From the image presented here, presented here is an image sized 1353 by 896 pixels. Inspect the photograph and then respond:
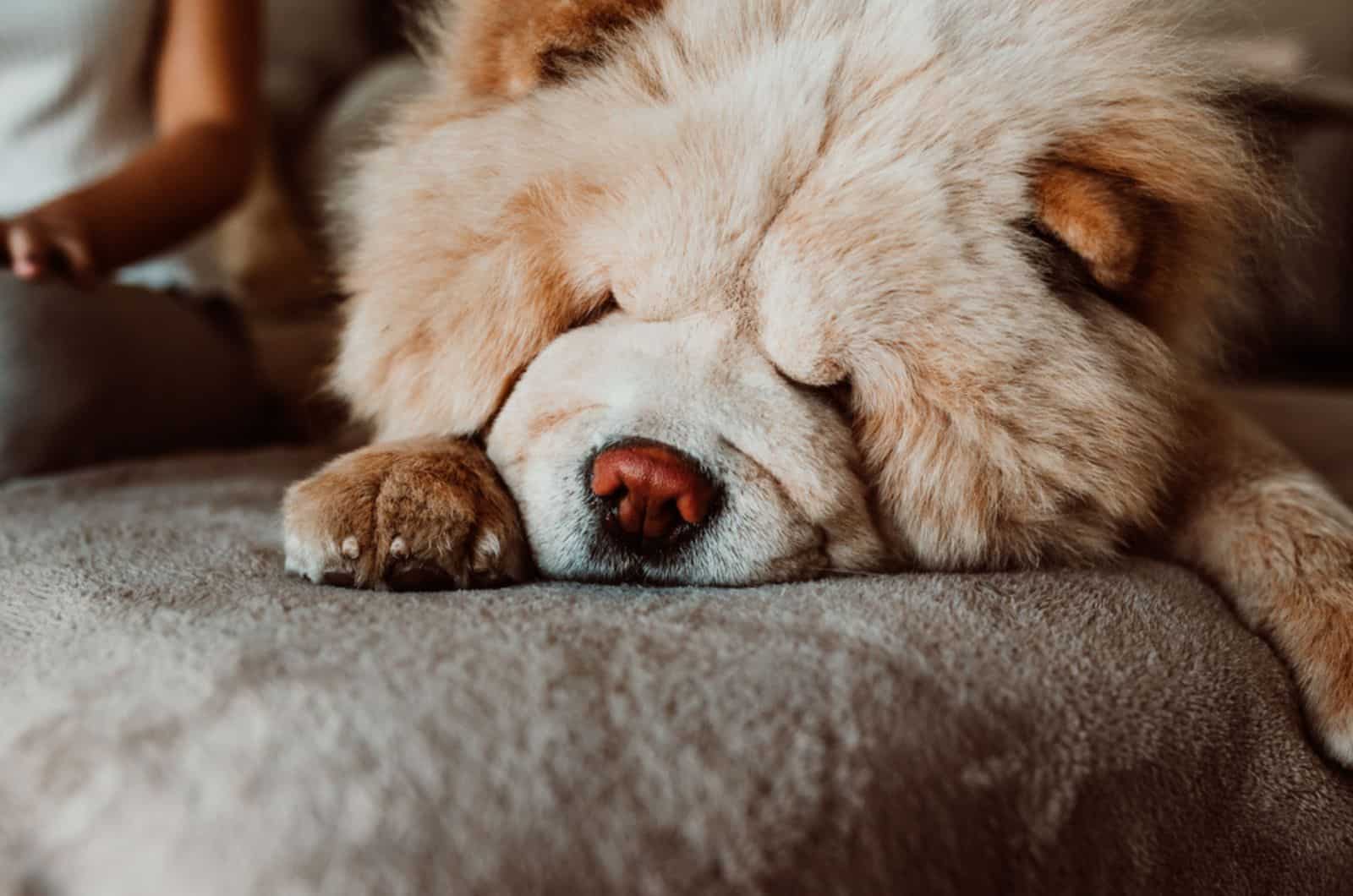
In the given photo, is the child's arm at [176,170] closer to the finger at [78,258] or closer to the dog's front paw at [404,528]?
the finger at [78,258]

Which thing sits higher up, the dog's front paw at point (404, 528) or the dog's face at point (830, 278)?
the dog's face at point (830, 278)

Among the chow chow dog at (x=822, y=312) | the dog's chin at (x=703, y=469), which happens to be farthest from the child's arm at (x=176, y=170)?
the dog's chin at (x=703, y=469)

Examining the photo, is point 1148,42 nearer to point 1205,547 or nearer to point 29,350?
point 1205,547

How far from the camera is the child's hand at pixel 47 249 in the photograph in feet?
4.84

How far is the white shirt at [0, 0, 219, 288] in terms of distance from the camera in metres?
1.85

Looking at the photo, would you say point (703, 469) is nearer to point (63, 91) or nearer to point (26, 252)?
point (26, 252)

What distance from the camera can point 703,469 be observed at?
0.99 m

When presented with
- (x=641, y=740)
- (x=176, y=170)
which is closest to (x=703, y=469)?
(x=641, y=740)

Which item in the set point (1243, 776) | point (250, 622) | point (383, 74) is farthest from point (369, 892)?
point (383, 74)

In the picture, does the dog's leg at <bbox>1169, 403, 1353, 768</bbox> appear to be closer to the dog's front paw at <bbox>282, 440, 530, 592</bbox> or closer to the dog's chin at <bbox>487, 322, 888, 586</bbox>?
the dog's chin at <bbox>487, 322, 888, 586</bbox>

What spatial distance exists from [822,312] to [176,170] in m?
1.24

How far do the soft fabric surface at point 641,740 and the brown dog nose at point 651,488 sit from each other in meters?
0.09

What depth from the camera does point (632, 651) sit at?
0.73 meters

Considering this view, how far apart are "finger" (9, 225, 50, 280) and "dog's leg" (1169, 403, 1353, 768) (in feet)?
4.80
